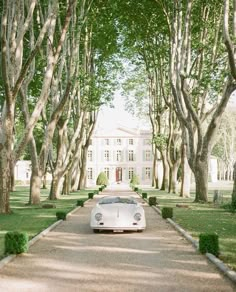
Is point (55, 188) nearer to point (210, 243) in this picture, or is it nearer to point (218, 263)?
point (210, 243)

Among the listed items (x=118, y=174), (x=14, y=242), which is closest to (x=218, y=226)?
(x=14, y=242)

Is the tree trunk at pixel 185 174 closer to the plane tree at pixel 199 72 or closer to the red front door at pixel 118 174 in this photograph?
the plane tree at pixel 199 72

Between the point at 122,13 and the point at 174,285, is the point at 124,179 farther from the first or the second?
the point at 174,285

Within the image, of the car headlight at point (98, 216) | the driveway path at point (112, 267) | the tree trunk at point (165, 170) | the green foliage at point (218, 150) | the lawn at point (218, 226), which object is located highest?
the green foliage at point (218, 150)

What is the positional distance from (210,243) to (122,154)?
90.1 m

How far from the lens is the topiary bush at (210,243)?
10320mm

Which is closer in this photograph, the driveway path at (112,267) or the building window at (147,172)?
the driveway path at (112,267)

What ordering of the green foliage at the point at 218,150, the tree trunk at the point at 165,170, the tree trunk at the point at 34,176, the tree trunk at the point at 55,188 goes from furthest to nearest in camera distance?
the green foliage at the point at 218,150, the tree trunk at the point at 165,170, the tree trunk at the point at 55,188, the tree trunk at the point at 34,176

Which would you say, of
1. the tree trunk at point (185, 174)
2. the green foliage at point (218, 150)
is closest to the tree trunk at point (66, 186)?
the tree trunk at point (185, 174)

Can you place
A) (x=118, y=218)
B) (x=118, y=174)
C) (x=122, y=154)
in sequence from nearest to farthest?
(x=118, y=218), (x=118, y=174), (x=122, y=154)

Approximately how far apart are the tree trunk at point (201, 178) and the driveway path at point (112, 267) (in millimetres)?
13667

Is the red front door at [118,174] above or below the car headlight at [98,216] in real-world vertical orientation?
above

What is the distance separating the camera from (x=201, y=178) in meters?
27.5

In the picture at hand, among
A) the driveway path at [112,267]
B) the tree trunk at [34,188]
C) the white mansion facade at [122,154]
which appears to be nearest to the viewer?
the driveway path at [112,267]
